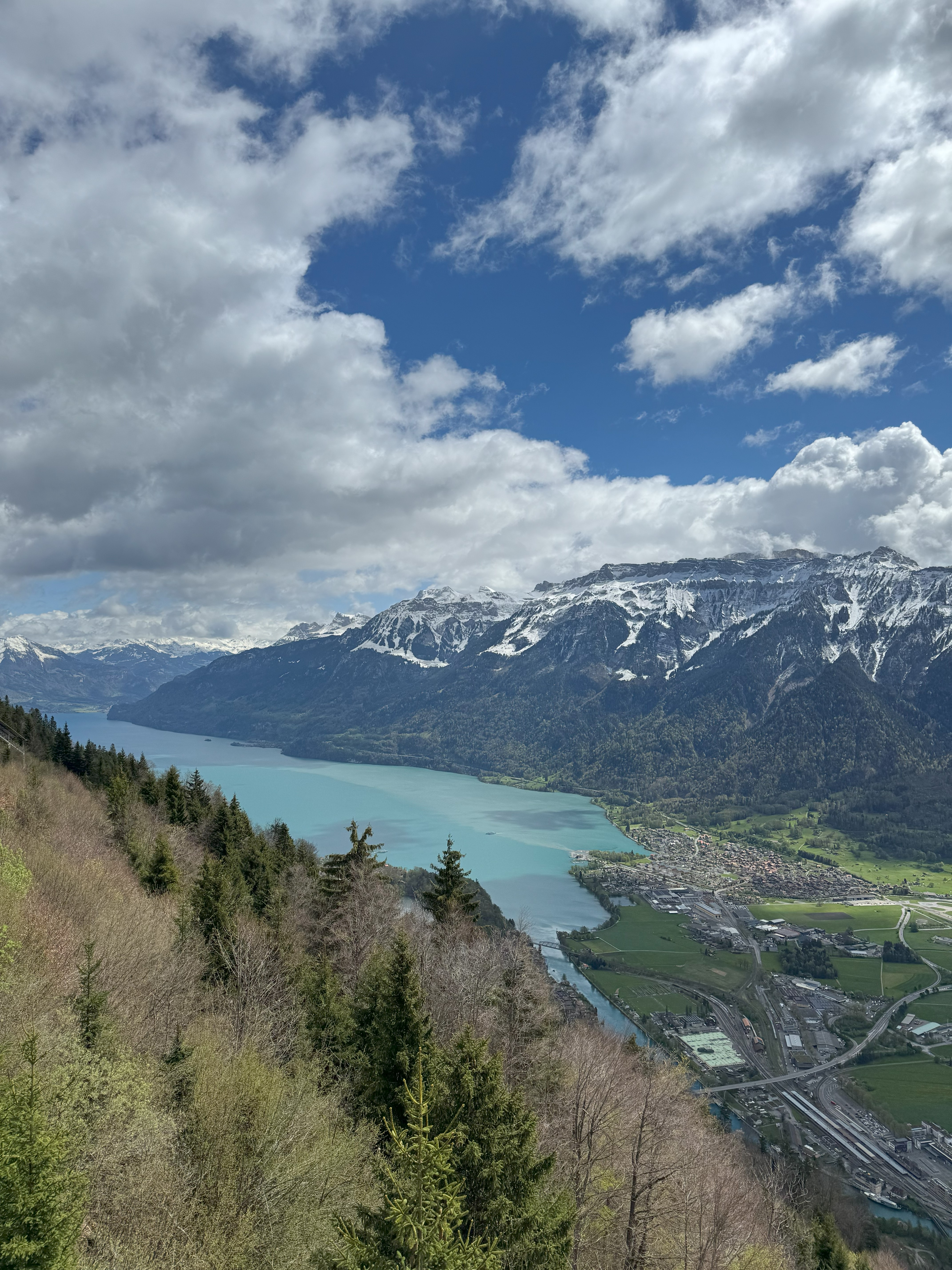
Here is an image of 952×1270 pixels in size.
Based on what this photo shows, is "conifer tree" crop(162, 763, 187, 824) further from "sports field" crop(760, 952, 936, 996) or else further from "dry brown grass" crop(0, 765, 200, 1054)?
"sports field" crop(760, 952, 936, 996)

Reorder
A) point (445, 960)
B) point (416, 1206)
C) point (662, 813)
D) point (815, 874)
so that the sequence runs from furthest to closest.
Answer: point (662, 813)
point (815, 874)
point (445, 960)
point (416, 1206)

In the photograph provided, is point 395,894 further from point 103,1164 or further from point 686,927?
point 686,927

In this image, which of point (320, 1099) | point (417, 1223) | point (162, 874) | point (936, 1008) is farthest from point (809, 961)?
point (417, 1223)

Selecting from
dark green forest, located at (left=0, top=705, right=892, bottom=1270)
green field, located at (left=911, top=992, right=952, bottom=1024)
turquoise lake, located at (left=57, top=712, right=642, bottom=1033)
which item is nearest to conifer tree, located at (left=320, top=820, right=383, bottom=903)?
dark green forest, located at (left=0, top=705, right=892, bottom=1270)

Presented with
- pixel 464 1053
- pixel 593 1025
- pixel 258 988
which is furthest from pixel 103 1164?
pixel 593 1025

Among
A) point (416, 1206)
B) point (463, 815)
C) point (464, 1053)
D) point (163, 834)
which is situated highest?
point (416, 1206)
